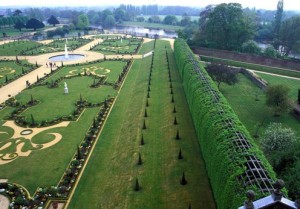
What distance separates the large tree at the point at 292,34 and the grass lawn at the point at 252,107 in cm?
3242

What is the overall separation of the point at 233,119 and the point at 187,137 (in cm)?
942

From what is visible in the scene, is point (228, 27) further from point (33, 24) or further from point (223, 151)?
point (33, 24)

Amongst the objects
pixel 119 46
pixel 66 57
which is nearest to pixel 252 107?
pixel 66 57

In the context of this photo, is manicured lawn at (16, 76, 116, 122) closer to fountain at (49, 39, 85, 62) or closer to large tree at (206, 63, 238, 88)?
large tree at (206, 63, 238, 88)

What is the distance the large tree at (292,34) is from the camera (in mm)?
86062

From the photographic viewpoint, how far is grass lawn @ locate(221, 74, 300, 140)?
39513mm

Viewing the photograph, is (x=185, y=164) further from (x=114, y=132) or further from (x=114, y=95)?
(x=114, y=95)

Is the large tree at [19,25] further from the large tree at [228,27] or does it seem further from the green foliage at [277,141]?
the green foliage at [277,141]

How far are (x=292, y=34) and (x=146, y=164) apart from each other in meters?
76.3

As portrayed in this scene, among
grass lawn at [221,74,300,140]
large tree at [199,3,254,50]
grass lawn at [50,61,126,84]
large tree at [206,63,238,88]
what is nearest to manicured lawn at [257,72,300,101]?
grass lawn at [221,74,300,140]

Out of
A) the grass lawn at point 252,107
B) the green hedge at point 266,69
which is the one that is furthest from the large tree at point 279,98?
the green hedge at point 266,69

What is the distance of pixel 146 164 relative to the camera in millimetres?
30281

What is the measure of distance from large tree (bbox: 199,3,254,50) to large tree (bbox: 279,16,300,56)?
10004mm

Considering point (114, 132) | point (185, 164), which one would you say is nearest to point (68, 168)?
point (114, 132)
